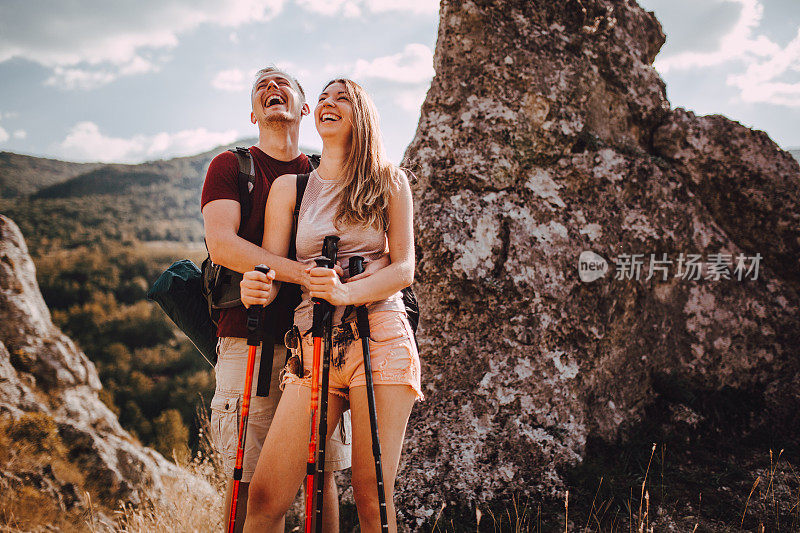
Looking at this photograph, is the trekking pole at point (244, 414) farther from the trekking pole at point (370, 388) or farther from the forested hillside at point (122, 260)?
the forested hillside at point (122, 260)

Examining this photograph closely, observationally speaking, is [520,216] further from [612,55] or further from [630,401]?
[612,55]

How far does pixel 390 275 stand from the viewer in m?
2.28

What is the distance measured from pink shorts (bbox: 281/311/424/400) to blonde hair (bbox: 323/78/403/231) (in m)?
0.51

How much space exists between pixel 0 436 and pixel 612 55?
700 cm

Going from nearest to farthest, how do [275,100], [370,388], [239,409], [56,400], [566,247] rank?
[370,388], [239,409], [275,100], [566,247], [56,400]

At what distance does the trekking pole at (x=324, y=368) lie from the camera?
7.20 feet

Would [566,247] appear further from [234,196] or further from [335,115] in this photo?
[234,196]

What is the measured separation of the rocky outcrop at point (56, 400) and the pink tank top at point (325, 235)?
12.2 feet

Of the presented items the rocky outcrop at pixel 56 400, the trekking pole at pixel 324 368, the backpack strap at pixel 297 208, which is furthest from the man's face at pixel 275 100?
the rocky outcrop at pixel 56 400

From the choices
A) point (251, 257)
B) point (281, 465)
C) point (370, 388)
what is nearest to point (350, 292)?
point (370, 388)

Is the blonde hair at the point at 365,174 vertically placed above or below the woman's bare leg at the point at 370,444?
above

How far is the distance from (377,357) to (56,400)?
5038mm

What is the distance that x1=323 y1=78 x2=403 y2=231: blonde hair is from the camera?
238 centimetres

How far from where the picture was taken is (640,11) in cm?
515
